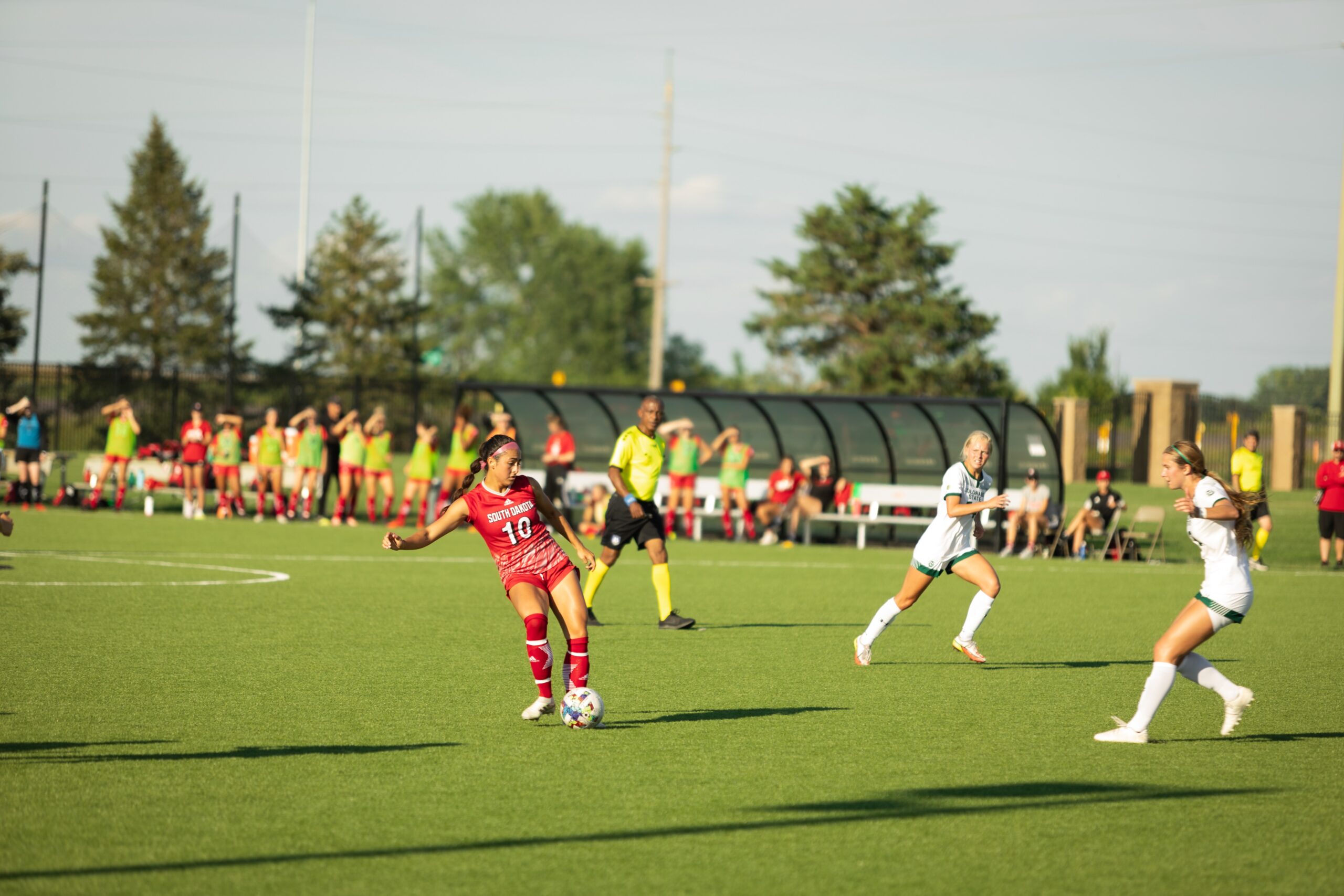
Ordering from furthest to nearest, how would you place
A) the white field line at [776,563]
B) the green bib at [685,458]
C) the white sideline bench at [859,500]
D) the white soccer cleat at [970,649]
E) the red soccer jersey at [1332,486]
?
the green bib at [685,458] → the white sideline bench at [859,500] → the red soccer jersey at [1332,486] → the white field line at [776,563] → the white soccer cleat at [970,649]

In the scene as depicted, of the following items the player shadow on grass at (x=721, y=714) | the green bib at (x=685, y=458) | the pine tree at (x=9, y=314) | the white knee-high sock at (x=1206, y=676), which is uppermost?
the pine tree at (x=9, y=314)

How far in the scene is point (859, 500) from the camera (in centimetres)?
2478

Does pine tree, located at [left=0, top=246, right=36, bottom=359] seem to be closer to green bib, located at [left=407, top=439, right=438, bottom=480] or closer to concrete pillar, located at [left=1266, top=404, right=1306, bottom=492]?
green bib, located at [left=407, top=439, right=438, bottom=480]

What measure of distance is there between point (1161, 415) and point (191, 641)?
3359cm

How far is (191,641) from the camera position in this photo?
10656 millimetres

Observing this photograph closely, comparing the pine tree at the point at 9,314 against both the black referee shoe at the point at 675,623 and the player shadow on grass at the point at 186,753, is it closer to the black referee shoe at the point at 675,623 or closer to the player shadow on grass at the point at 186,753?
the black referee shoe at the point at 675,623

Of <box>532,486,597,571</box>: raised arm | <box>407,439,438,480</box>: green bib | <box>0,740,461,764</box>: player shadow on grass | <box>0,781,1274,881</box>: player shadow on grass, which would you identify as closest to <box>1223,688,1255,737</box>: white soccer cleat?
<box>0,781,1274,881</box>: player shadow on grass

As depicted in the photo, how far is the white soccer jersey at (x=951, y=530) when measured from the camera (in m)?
10.6

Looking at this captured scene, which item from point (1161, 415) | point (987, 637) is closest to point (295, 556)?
point (987, 637)

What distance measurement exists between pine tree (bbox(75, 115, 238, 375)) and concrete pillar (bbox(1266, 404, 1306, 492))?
4451 centimetres

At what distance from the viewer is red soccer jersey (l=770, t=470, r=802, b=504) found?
24.6 metres

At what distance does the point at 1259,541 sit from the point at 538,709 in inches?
757

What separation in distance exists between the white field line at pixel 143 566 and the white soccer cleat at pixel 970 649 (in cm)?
811

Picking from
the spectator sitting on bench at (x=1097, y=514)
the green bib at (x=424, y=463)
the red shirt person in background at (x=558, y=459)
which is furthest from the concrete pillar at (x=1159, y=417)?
the green bib at (x=424, y=463)
